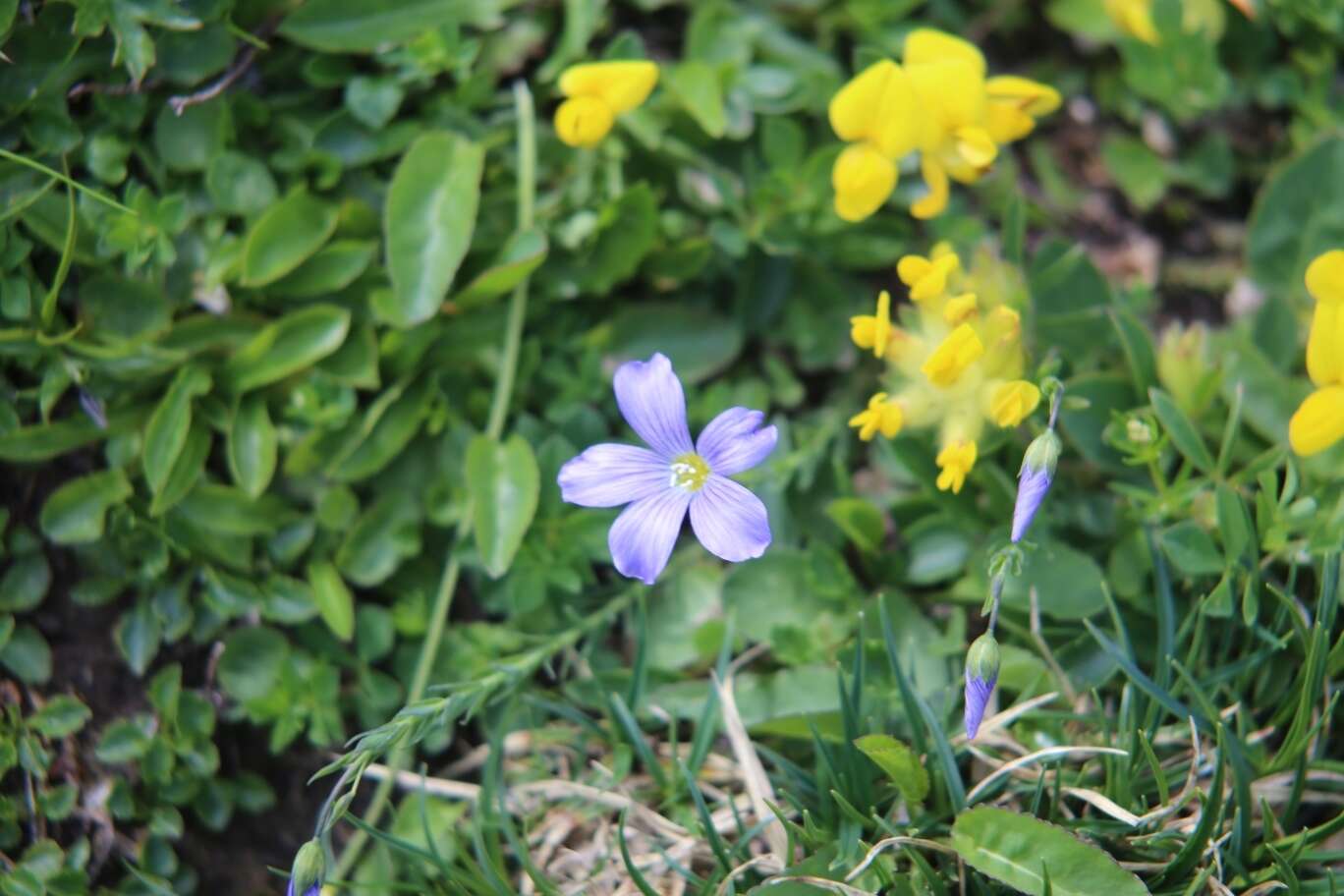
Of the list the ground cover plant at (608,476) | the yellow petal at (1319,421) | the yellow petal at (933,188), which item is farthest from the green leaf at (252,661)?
the yellow petal at (1319,421)

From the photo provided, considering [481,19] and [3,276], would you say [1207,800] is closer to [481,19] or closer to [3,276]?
[481,19]

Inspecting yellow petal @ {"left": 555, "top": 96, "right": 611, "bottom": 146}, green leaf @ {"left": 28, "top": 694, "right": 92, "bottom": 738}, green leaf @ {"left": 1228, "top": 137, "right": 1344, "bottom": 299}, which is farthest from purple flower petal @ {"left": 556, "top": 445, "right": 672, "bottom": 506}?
green leaf @ {"left": 1228, "top": 137, "right": 1344, "bottom": 299}

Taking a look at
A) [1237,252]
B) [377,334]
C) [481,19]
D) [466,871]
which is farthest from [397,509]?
[1237,252]

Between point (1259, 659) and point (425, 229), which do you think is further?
point (425, 229)

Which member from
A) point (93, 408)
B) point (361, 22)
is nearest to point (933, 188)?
point (361, 22)

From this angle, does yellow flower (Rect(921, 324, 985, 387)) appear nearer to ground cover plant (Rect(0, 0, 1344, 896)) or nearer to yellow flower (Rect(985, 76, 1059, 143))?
ground cover plant (Rect(0, 0, 1344, 896))

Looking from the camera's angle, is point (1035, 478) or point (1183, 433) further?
point (1183, 433)

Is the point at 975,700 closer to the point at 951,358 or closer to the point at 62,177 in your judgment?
the point at 951,358
